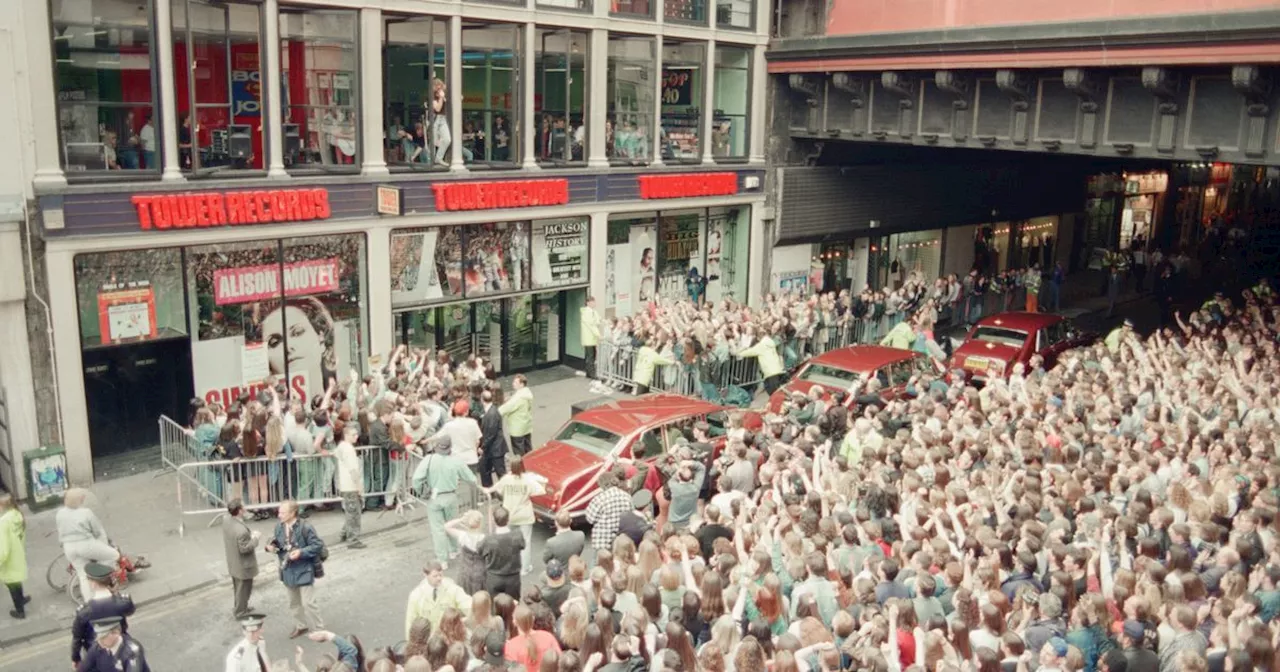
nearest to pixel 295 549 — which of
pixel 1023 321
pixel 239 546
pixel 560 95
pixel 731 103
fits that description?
pixel 239 546

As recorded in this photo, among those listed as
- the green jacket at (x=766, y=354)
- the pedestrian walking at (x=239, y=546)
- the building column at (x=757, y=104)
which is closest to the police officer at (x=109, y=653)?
the pedestrian walking at (x=239, y=546)

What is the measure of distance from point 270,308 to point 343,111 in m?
3.97

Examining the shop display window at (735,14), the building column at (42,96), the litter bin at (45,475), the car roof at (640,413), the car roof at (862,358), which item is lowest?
the litter bin at (45,475)

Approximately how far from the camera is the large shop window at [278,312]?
1872 cm

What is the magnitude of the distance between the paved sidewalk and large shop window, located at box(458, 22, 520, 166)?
8945 millimetres

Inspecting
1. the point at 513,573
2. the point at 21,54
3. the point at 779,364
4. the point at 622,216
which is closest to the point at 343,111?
the point at 21,54

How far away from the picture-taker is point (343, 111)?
20.4m

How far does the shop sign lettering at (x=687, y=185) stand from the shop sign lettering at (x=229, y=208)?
8.22m

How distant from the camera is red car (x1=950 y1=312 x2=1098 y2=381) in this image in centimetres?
2252

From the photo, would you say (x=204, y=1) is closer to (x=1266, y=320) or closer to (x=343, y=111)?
(x=343, y=111)

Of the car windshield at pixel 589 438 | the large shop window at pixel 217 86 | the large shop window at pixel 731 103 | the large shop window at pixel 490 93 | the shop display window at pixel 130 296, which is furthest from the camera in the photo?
the large shop window at pixel 731 103

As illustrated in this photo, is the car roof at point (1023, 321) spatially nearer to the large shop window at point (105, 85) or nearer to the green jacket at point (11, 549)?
the large shop window at point (105, 85)

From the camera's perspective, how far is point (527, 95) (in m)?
23.0

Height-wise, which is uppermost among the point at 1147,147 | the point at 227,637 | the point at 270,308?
the point at 1147,147
